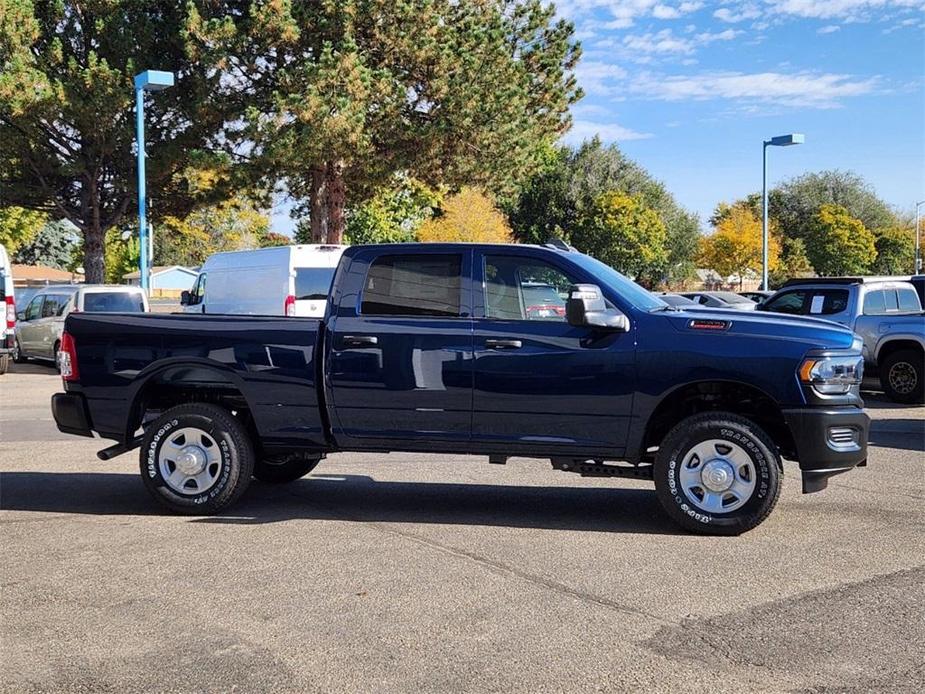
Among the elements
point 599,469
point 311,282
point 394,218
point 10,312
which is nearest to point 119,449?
point 599,469

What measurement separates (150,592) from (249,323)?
2.28 meters

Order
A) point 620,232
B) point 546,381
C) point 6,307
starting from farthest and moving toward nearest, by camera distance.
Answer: point 620,232 < point 6,307 < point 546,381

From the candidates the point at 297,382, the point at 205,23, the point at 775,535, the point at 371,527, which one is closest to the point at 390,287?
the point at 297,382

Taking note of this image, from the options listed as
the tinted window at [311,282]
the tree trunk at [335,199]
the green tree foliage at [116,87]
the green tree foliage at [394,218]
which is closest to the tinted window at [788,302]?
the tinted window at [311,282]

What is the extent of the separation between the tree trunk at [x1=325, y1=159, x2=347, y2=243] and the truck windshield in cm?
2204

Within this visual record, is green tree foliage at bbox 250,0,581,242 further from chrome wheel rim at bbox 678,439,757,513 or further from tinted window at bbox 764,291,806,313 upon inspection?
chrome wheel rim at bbox 678,439,757,513

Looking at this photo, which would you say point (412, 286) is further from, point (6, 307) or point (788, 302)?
point (6, 307)

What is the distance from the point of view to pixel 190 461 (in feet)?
22.0

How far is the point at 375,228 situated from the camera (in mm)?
53906

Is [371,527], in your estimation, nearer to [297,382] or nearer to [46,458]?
[297,382]

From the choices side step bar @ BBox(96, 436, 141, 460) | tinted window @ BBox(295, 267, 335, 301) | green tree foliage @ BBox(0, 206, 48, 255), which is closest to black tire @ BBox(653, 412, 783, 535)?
side step bar @ BBox(96, 436, 141, 460)

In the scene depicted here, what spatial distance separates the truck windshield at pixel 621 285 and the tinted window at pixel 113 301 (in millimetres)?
14456

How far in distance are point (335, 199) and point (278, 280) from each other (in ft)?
44.9

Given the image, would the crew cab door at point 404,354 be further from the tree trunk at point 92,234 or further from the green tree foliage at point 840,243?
the green tree foliage at point 840,243
